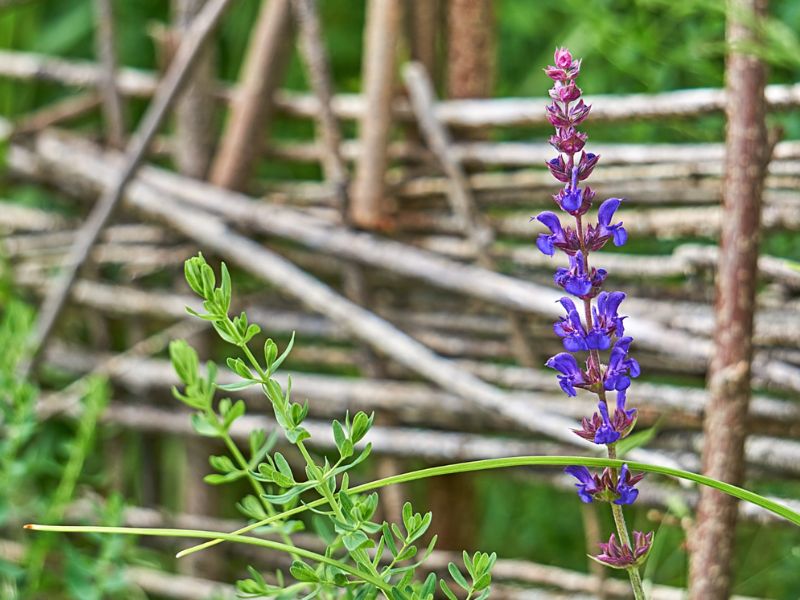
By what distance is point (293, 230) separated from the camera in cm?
108

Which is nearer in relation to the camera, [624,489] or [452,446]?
[624,489]

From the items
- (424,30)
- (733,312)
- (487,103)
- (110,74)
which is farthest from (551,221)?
(110,74)

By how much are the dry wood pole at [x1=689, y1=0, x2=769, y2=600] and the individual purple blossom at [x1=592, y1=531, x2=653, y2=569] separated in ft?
0.85

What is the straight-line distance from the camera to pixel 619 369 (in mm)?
447

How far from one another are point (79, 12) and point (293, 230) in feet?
3.55

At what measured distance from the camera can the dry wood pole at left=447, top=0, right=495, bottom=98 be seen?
1.17m

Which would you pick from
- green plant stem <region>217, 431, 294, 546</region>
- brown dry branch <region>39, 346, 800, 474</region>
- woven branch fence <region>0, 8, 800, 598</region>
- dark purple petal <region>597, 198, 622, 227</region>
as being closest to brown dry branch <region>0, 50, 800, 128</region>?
woven branch fence <region>0, 8, 800, 598</region>

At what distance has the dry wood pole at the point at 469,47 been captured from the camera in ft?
3.85

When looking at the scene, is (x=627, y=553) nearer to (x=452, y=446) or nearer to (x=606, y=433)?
(x=606, y=433)

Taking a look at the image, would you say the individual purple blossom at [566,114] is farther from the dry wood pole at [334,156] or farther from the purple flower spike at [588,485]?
the dry wood pole at [334,156]

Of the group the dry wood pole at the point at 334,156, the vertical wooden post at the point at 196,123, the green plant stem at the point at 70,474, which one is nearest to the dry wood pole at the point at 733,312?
the dry wood pole at the point at 334,156

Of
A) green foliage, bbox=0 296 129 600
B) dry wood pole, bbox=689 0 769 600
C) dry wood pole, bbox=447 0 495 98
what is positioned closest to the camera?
dry wood pole, bbox=689 0 769 600

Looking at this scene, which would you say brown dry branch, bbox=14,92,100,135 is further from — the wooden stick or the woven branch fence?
the wooden stick

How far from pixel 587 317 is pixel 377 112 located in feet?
2.37
